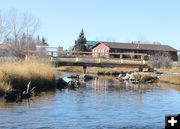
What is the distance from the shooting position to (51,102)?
69.7 ft

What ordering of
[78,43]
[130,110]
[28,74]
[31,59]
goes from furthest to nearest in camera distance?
[78,43], [31,59], [28,74], [130,110]

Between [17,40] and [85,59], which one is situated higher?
[17,40]

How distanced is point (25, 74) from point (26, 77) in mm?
261

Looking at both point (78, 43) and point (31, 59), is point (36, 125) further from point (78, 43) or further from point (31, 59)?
point (78, 43)

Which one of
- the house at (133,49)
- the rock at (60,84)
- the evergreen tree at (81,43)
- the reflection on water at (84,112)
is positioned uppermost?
the evergreen tree at (81,43)

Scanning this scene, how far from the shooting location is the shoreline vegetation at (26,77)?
22.8 m

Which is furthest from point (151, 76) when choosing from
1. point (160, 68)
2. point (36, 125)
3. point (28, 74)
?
point (36, 125)

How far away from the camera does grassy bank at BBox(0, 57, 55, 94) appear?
76.7 ft

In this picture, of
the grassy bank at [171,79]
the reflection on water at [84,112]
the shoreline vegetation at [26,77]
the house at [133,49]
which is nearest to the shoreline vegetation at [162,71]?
the grassy bank at [171,79]

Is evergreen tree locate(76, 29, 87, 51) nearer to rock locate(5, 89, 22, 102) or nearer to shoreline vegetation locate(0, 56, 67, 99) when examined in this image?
shoreline vegetation locate(0, 56, 67, 99)

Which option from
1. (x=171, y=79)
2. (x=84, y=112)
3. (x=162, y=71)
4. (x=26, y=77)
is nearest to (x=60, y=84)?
(x=26, y=77)

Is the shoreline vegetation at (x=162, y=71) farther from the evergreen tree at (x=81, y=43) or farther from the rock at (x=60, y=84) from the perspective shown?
the evergreen tree at (x=81, y=43)

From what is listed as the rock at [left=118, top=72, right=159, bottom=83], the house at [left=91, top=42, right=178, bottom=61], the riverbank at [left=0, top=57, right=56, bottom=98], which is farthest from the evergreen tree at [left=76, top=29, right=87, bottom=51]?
the riverbank at [left=0, top=57, right=56, bottom=98]

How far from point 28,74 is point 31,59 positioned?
4.42 meters
